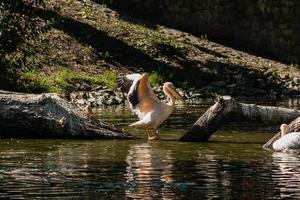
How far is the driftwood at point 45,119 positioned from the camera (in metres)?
17.2

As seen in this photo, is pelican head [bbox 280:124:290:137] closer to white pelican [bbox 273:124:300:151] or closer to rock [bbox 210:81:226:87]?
white pelican [bbox 273:124:300:151]

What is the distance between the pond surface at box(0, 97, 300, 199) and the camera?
36.2ft

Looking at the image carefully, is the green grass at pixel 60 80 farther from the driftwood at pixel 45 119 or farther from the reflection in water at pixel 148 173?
the reflection in water at pixel 148 173

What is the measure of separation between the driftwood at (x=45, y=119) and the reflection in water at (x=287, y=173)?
3.73 metres

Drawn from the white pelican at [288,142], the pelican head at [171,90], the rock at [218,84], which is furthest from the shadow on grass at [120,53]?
the white pelican at [288,142]

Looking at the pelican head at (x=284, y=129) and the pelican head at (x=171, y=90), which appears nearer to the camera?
the pelican head at (x=284, y=129)

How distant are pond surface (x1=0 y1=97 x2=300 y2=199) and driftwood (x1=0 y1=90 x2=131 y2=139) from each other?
0.40 m

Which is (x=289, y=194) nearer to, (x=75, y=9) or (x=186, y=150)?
(x=186, y=150)

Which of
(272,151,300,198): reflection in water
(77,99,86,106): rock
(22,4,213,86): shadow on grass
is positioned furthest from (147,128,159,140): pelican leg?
(22,4,213,86): shadow on grass

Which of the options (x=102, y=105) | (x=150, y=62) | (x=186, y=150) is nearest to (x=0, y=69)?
(x=102, y=105)

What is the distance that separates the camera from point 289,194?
35.7 feet

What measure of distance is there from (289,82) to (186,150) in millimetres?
17294

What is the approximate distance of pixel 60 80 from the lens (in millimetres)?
28531

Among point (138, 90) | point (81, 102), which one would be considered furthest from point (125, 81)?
point (81, 102)
